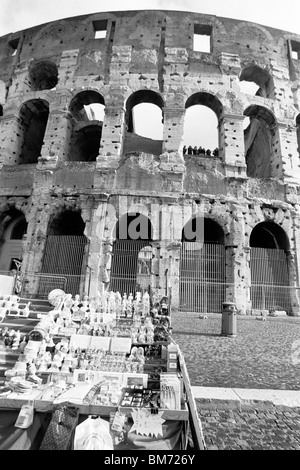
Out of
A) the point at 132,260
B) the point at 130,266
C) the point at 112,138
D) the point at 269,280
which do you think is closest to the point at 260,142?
the point at 269,280

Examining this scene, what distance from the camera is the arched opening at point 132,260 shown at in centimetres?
1141

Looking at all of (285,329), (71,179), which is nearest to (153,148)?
(71,179)

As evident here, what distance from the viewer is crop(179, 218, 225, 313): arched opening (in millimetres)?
11047

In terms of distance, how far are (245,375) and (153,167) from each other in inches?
381

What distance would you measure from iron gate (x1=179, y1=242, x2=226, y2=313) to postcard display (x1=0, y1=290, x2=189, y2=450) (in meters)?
6.05

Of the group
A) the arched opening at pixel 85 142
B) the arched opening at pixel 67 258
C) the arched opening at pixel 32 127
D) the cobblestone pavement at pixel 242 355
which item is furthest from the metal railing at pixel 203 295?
the arched opening at pixel 32 127

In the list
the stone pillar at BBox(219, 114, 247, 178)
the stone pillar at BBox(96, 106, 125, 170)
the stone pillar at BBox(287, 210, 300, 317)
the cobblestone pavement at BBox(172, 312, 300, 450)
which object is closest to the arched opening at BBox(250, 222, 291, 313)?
the stone pillar at BBox(287, 210, 300, 317)

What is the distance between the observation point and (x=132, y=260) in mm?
11898

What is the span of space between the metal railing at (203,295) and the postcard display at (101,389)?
597cm

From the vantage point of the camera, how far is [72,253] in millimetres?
11977

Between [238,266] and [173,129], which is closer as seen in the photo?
[238,266]

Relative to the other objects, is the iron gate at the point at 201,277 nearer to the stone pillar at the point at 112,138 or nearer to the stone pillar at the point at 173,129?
the stone pillar at the point at 173,129

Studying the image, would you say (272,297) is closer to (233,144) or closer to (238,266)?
(238,266)

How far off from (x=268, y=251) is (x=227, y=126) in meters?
6.05
